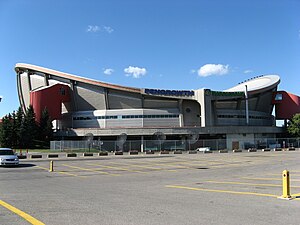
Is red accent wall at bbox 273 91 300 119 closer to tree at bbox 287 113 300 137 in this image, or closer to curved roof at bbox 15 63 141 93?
tree at bbox 287 113 300 137

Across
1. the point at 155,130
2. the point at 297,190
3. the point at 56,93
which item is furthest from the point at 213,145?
the point at 297,190

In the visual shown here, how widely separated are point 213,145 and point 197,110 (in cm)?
1808

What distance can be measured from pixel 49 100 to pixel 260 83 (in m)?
63.5

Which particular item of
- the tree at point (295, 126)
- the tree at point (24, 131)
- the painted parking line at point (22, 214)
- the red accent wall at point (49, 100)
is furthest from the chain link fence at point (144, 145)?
the painted parking line at point (22, 214)

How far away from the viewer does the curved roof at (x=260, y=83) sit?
279 ft

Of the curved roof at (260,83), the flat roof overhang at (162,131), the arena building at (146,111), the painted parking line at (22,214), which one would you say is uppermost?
the curved roof at (260,83)

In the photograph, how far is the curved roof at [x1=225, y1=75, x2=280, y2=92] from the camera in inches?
3349

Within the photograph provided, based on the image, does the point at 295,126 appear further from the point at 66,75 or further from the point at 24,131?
the point at 24,131

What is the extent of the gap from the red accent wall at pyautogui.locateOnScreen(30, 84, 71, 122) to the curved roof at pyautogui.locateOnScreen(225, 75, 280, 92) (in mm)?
49139

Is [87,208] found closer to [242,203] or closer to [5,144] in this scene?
[242,203]

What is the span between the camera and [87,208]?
27.8 feet

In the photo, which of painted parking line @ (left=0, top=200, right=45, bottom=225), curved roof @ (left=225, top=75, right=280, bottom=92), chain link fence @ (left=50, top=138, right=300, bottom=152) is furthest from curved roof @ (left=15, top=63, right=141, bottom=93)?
painted parking line @ (left=0, top=200, right=45, bottom=225)

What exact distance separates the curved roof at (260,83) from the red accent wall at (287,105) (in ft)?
12.6

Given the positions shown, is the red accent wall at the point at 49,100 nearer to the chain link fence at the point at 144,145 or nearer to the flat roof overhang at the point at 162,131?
the flat roof overhang at the point at 162,131
